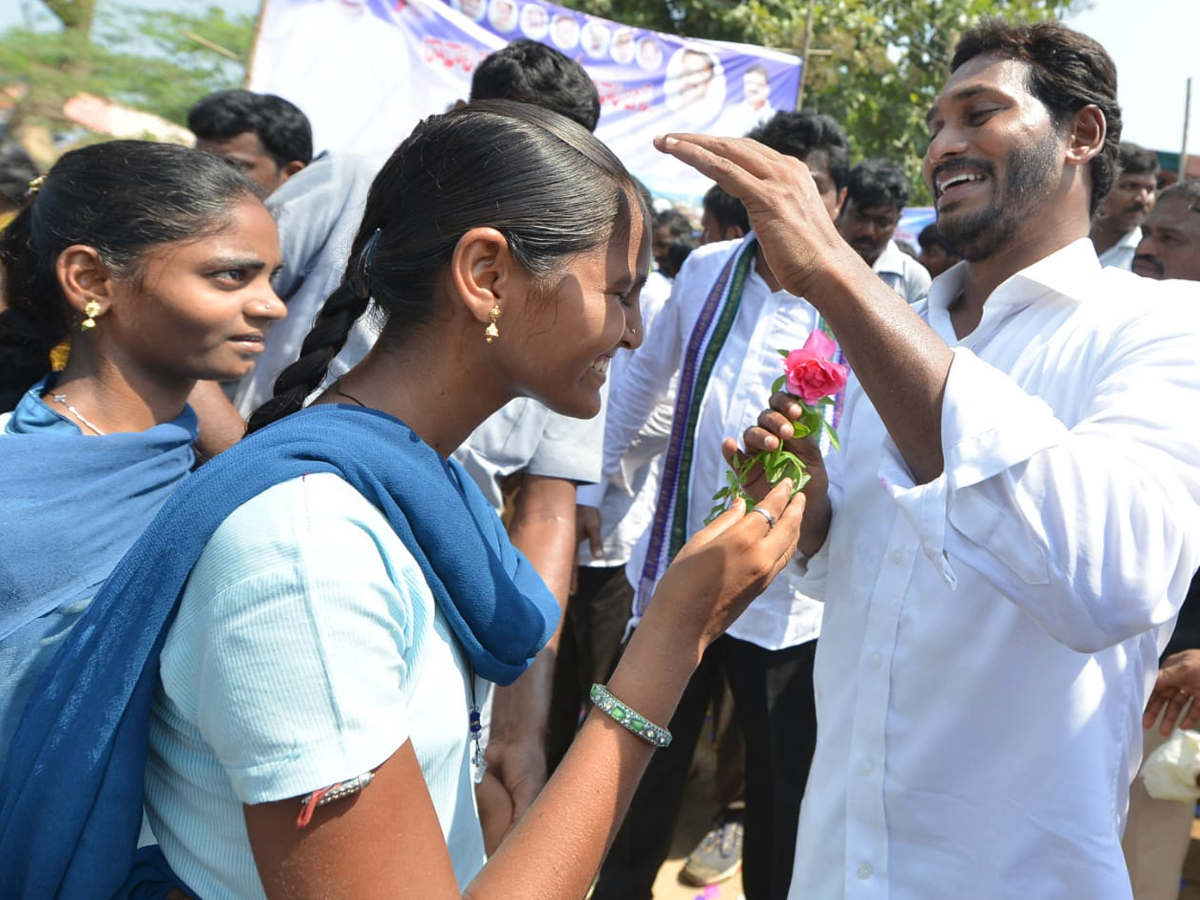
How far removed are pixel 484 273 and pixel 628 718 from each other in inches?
24.4

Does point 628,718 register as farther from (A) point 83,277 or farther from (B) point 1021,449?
(A) point 83,277

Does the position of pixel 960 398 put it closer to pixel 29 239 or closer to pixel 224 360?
pixel 224 360

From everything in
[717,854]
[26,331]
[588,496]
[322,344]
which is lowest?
[717,854]

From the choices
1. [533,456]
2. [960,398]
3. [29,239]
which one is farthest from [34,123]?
[960,398]

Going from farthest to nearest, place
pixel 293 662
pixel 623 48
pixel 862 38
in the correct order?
1. pixel 862 38
2. pixel 623 48
3. pixel 293 662

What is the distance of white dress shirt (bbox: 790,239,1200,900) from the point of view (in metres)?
1.54

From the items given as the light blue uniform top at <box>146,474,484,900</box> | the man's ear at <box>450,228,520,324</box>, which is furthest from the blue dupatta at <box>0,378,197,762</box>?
the man's ear at <box>450,228,520,324</box>

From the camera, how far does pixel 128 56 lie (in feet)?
25.7

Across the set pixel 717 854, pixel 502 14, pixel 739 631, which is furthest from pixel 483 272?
pixel 502 14

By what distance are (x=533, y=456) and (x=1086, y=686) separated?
134 centimetres

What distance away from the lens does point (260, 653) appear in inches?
42.4

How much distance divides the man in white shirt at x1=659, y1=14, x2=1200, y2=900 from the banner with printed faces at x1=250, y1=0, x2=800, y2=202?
4081 millimetres

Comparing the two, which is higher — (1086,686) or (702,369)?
(1086,686)

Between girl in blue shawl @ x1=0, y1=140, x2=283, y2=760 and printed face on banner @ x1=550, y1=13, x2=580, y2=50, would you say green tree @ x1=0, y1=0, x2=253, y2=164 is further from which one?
girl in blue shawl @ x1=0, y1=140, x2=283, y2=760
